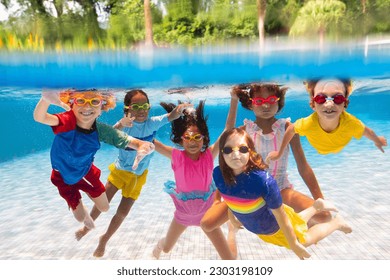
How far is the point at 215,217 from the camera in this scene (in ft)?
A: 11.4

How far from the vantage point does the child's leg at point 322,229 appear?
336 centimetres

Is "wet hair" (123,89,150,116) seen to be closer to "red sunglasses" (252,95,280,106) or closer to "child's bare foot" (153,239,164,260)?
"red sunglasses" (252,95,280,106)

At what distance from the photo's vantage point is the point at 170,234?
159 inches

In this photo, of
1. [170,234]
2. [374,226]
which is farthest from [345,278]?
[170,234]

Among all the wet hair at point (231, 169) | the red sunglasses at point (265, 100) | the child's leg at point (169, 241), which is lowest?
the child's leg at point (169, 241)

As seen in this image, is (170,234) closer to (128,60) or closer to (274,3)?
(128,60)

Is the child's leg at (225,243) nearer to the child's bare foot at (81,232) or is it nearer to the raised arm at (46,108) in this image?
the child's bare foot at (81,232)

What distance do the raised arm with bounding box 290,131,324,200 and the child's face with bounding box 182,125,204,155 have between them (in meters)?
0.79

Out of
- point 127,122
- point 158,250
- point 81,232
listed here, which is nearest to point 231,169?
point 127,122

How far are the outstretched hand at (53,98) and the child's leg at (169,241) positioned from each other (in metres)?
1.43

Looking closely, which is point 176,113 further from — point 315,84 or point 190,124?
point 315,84

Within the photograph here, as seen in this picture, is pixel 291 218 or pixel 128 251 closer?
pixel 291 218

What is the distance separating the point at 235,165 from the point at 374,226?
217 cm

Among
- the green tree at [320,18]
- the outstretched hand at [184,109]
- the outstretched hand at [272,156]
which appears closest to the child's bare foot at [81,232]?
the outstretched hand at [184,109]
